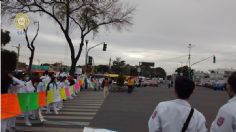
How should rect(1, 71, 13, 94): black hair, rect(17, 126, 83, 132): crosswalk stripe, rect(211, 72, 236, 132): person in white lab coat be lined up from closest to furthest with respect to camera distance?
rect(211, 72, 236, 132): person in white lab coat
rect(1, 71, 13, 94): black hair
rect(17, 126, 83, 132): crosswalk stripe

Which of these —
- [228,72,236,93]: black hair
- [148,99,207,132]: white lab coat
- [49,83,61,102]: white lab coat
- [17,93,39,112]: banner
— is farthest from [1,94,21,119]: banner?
[49,83,61,102]: white lab coat

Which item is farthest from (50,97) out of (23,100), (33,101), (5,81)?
(5,81)

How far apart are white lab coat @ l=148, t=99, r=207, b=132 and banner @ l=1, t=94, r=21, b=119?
655 centimetres

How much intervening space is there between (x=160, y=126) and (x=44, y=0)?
42048 mm

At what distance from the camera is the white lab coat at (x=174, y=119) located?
5484 mm

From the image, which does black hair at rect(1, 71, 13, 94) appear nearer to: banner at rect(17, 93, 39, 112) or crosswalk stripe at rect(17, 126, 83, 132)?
banner at rect(17, 93, 39, 112)

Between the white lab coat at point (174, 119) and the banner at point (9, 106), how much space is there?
6.55 metres

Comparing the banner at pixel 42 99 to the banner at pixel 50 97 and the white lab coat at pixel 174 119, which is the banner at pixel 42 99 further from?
the white lab coat at pixel 174 119

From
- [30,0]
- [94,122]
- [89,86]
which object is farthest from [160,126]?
[89,86]

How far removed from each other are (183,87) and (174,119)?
38cm

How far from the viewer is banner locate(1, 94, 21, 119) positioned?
38.1 ft

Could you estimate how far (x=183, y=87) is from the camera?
18.5ft

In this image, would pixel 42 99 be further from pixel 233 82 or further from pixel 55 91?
pixel 233 82

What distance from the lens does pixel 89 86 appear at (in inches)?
2272
